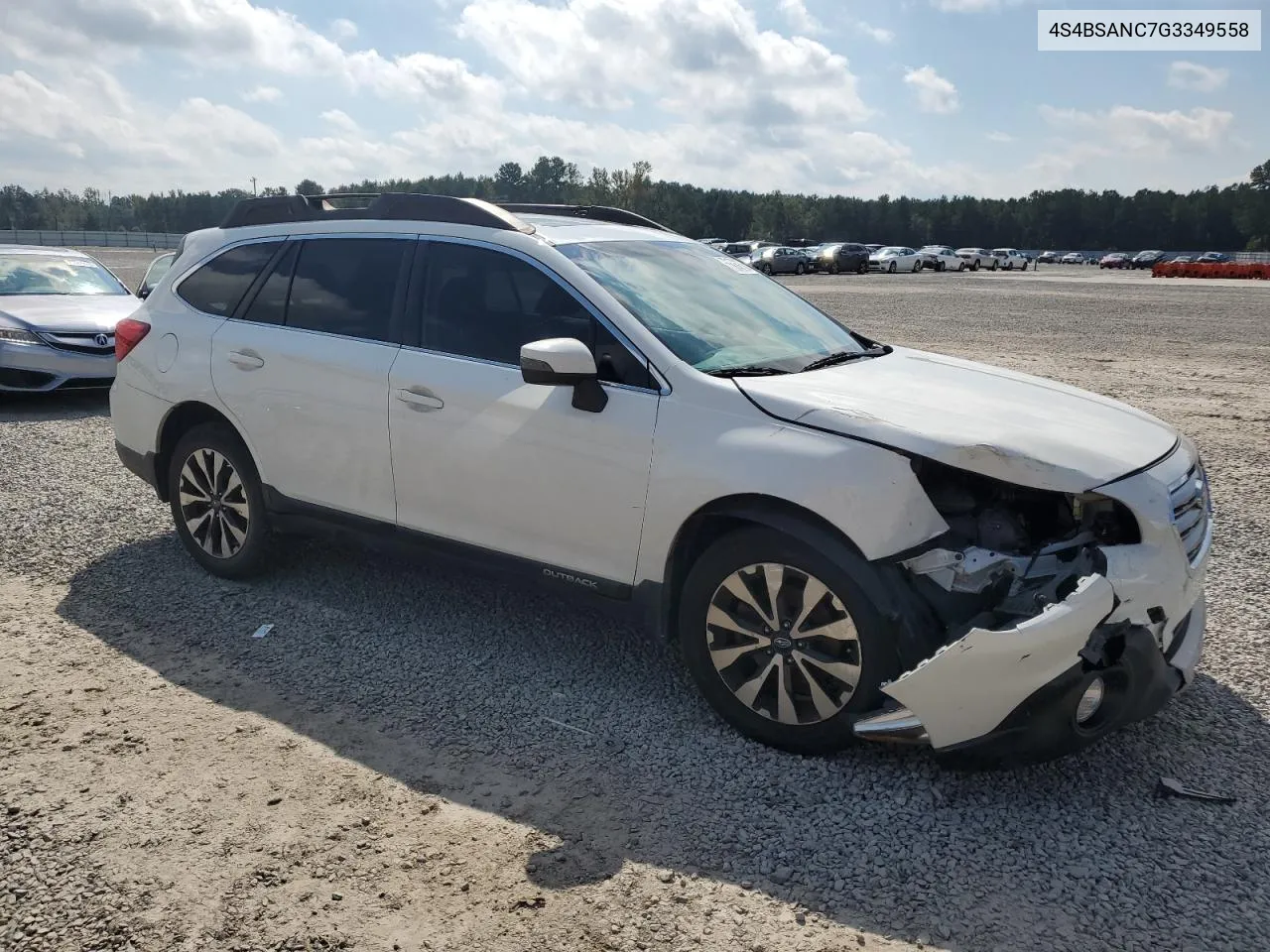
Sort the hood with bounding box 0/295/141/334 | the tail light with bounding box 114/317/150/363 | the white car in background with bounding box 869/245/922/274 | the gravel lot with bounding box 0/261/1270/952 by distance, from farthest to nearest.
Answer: the white car in background with bounding box 869/245/922/274, the hood with bounding box 0/295/141/334, the tail light with bounding box 114/317/150/363, the gravel lot with bounding box 0/261/1270/952

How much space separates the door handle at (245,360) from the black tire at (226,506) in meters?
0.36

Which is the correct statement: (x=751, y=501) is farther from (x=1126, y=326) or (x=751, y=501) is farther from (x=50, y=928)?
→ (x=1126, y=326)

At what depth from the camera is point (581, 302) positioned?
161 inches

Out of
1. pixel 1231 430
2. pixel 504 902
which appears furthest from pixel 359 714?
pixel 1231 430

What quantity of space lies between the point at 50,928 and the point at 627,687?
A: 216 cm

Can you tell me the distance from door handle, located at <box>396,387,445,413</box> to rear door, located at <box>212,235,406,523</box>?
0.40 feet

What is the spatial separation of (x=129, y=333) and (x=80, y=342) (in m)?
5.37

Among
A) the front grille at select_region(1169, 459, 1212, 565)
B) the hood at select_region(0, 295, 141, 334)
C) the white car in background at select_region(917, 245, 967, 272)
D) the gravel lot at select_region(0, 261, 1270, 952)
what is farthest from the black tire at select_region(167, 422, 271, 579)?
the white car in background at select_region(917, 245, 967, 272)

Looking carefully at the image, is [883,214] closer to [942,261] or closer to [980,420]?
[942,261]

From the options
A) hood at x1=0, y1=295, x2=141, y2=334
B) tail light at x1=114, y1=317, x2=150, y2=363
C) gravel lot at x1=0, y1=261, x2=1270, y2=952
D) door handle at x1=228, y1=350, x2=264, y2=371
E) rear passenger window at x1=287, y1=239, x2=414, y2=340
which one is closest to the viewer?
gravel lot at x1=0, y1=261, x2=1270, y2=952

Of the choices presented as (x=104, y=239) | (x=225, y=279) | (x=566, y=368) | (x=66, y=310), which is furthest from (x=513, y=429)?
(x=104, y=239)

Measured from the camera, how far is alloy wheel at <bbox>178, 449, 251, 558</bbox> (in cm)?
525

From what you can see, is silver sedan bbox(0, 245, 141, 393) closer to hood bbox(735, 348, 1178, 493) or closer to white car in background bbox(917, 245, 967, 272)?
hood bbox(735, 348, 1178, 493)

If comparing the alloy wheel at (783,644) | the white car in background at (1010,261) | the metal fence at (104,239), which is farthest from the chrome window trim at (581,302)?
the metal fence at (104,239)
